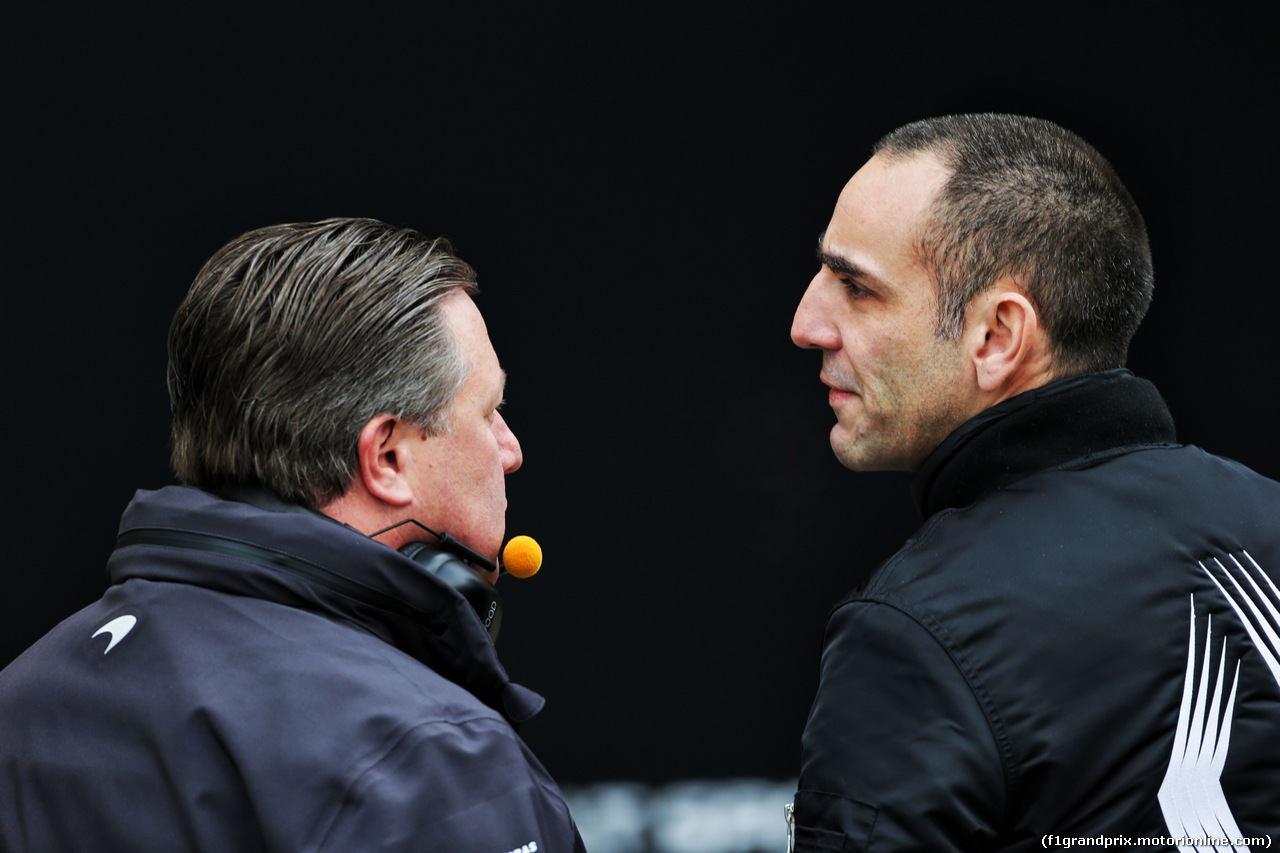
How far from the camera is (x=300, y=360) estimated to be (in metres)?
1.17

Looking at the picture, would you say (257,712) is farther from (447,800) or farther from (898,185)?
(898,185)

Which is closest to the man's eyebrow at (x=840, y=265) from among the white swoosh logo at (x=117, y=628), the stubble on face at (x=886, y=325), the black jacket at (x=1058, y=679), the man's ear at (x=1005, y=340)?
the stubble on face at (x=886, y=325)

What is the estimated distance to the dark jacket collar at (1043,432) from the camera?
3.97 feet

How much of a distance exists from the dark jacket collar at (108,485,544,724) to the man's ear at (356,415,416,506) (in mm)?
109

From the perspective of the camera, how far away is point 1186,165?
3002mm

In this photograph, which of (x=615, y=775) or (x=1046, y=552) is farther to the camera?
(x=615, y=775)

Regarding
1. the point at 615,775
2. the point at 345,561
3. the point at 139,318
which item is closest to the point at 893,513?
the point at 615,775

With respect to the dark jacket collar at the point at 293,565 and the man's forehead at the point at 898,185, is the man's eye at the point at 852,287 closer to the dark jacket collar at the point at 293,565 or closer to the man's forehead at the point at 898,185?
the man's forehead at the point at 898,185

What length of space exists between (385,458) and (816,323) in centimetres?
52

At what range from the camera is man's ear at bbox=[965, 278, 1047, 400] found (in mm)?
1255

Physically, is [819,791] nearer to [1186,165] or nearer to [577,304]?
[577,304]

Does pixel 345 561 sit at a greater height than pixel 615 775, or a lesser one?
greater

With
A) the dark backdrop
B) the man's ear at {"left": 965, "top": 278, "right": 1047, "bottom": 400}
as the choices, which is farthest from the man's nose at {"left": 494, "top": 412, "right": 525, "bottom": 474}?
the dark backdrop

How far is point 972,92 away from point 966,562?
2.11 meters
